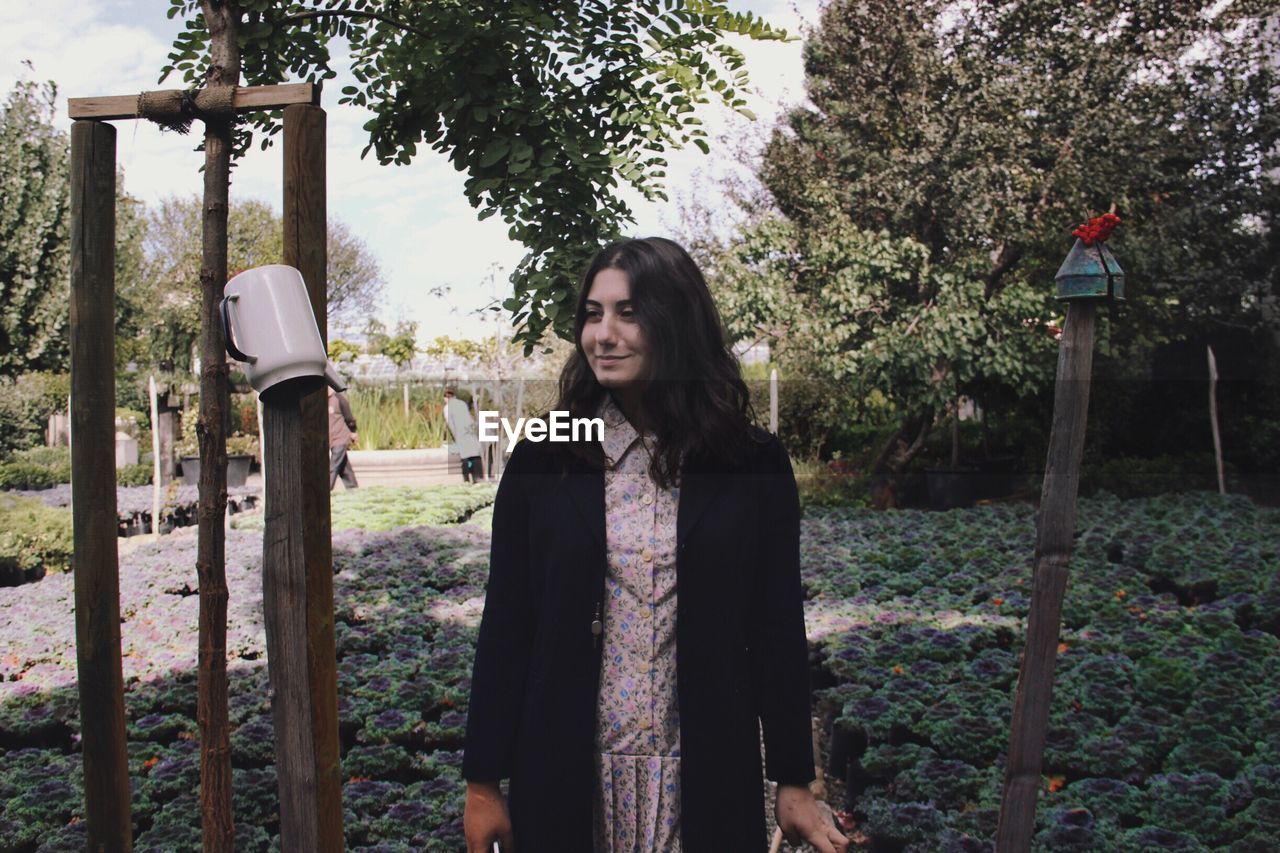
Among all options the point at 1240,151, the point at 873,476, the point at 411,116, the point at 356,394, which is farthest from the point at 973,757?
the point at 356,394

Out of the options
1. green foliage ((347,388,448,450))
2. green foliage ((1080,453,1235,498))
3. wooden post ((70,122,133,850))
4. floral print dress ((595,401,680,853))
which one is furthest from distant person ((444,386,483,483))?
floral print dress ((595,401,680,853))

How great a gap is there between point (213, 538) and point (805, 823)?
1197 mm

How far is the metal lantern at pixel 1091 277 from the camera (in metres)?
2.25

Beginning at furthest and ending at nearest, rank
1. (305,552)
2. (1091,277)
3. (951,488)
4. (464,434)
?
1. (464,434)
2. (951,488)
3. (1091,277)
4. (305,552)

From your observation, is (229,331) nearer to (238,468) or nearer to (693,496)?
(693,496)

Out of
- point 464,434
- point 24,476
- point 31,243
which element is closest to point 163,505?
point 464,434

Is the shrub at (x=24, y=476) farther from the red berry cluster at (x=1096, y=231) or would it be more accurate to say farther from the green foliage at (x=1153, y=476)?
the red berry cluster at (x=1096, y=231)

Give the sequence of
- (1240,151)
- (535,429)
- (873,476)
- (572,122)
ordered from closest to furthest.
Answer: (535,429), (572,122), (1240,151), (873,476)

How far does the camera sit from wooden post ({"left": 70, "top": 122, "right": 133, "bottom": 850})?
77.2 inches

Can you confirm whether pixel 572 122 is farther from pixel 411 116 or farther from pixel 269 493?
pixel 269 493

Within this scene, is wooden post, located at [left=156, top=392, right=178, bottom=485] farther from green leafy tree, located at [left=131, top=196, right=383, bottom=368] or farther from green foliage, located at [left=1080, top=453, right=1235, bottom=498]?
green foliage, located at [left=1080, top=453, right=1235, bottom=498]

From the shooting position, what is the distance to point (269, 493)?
178 centimetres

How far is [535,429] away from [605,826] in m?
0.66

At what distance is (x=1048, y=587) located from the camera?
7.50 ft
